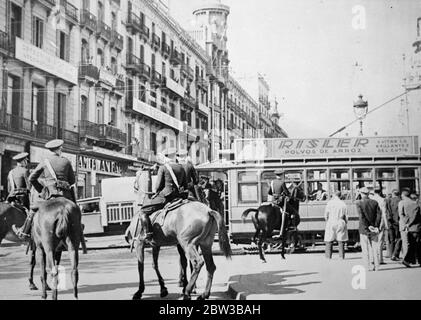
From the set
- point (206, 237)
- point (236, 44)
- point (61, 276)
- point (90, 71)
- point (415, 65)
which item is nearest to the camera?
point (206, 237)

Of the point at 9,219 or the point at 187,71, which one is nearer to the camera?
A: the point at 9,219

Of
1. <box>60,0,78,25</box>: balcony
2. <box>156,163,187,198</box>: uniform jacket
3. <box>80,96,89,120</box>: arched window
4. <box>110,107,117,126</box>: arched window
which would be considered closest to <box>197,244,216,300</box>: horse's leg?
<box>156,163,187,198</box>: uniform jacket

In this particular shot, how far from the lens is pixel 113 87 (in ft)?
41.9

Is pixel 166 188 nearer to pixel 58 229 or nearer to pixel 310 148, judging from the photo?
pixel 58 229

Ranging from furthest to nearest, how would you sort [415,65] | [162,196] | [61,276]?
[415,65] → [61,276] → [162,196]

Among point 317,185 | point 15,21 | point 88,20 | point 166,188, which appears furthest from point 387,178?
point 15,21

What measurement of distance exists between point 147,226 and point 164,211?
287 mm

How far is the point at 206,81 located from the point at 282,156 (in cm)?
249

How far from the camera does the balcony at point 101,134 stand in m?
11.6

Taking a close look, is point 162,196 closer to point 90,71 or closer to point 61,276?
point 61,276

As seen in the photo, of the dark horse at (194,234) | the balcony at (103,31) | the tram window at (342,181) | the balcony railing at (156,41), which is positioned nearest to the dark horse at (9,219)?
the dark horse at (194,234)
